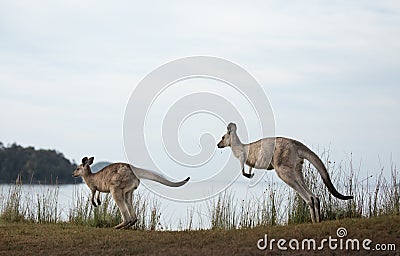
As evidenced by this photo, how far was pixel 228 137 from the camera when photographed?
1259cm

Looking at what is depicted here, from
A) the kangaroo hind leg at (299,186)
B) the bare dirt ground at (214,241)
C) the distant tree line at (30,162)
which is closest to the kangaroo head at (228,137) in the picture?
the kangaroo hind leg at (299,186)

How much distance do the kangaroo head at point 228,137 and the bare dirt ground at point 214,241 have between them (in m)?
2.34

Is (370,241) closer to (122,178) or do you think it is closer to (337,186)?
(337,186)

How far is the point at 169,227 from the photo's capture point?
A: 1279 cm

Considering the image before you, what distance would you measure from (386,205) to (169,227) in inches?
165

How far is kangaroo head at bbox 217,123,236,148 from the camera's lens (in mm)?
12531

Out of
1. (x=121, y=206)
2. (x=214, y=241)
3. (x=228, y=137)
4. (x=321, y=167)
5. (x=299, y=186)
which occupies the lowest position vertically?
(x=214, y=241)

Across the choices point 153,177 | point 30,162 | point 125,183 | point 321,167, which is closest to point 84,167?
point 125,183

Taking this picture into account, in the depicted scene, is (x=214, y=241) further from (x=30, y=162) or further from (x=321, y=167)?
(x=30, y=162)

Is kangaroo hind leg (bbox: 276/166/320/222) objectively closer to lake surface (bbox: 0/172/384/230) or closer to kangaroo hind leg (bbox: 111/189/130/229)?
lake surface (bbox: 0/172/384/230)

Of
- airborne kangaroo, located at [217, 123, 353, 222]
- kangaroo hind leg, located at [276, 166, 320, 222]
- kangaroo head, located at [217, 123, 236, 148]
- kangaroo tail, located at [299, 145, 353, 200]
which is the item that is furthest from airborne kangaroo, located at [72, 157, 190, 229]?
kangaroo tail, located at [299, 145, 353, 200]

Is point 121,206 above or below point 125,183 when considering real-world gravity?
below

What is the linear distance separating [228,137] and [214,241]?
3.34m

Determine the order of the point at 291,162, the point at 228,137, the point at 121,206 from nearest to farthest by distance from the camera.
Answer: the point at 291,162
the point at 121,206
the point at 228,137
